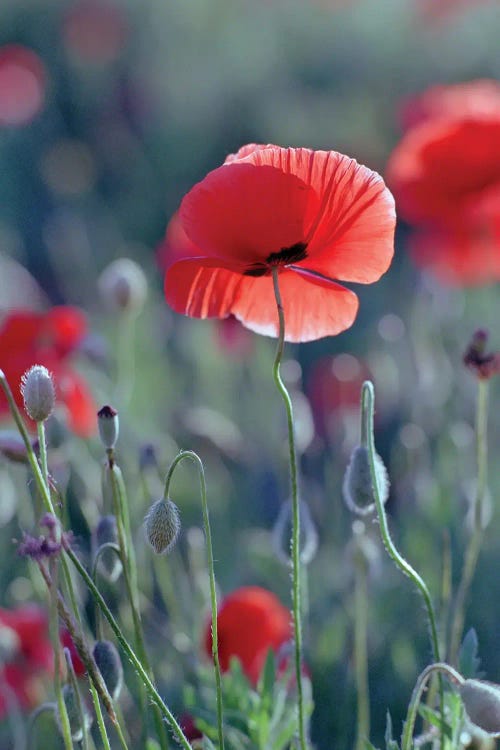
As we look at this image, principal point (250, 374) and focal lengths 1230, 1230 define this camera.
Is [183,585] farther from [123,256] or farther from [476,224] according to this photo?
[123,256]

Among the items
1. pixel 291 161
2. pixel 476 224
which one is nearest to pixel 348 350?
pixel 476 224

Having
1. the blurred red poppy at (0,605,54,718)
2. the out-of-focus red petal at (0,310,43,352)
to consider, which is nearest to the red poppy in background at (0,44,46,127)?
the out-of-focus red petal at (0,310,43,352)

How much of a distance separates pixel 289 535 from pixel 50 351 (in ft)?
1.57

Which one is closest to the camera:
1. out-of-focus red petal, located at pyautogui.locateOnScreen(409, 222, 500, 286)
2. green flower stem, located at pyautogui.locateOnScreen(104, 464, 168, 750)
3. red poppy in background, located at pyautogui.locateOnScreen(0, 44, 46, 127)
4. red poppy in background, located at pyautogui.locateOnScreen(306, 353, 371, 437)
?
green flower stem, located at pyautogui.locateOnScreen(104, 464, 168, 750)

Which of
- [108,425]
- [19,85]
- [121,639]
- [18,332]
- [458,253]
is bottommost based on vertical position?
[121,639]

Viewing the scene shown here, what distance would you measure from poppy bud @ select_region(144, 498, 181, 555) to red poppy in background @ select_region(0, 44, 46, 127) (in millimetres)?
3245

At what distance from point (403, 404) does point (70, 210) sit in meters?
1.87

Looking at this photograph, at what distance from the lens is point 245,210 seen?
2.80 feet

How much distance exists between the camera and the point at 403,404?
2016 mm

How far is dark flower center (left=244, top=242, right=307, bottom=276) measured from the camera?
2.93 ft

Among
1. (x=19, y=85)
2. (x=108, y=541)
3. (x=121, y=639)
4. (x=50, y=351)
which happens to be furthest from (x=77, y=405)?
(x=19, y=85)

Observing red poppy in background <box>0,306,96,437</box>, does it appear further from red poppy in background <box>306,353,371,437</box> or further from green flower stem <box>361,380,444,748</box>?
green flower stem <box>361,380,444,748</box>

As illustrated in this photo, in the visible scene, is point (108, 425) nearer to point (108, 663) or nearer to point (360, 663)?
point (108, 663)

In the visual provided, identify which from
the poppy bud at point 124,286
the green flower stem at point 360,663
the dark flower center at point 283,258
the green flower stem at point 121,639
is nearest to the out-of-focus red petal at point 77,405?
the poppy bud at point 124,286
